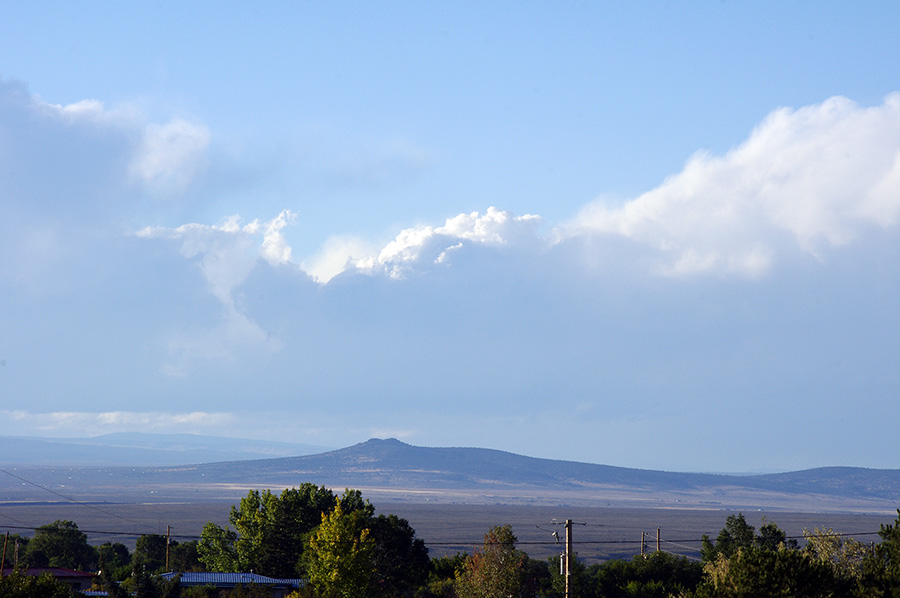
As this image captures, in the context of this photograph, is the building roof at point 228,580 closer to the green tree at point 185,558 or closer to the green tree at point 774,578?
the green tree at point 185,558

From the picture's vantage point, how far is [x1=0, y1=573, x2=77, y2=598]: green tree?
4150 centimetres

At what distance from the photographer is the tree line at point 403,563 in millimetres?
41594

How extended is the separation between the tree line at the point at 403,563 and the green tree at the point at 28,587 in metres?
0.05

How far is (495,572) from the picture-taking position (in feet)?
237

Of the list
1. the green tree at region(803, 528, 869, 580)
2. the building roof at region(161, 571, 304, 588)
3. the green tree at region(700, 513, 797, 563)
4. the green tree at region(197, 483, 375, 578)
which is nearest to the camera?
the green tree at region(803, 528, 869, 580)

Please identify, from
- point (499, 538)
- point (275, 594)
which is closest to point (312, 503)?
point (275, 594)

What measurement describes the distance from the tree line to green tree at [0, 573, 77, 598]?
2.1 inches

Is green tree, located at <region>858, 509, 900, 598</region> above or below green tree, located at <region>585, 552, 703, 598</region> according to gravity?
above

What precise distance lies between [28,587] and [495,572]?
123ft

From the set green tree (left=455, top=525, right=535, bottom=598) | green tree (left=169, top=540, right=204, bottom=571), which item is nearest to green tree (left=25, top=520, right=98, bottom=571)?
green tree (left=169, top=540, right=204, bottom=571)

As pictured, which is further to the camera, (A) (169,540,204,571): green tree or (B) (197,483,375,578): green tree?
(A) (169,540,204,571): green tree

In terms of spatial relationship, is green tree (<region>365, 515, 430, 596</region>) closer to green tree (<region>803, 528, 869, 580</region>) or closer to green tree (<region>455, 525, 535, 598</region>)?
green tree (<region>455, 525, 535, 598</region>)

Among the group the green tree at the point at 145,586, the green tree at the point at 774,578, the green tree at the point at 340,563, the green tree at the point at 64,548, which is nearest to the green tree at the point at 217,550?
the green tree at the point at 64,548

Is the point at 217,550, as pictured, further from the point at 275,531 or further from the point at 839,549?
the point at 839,549
